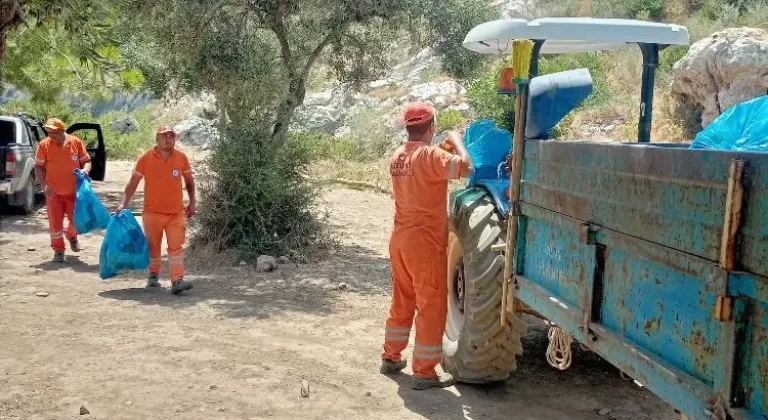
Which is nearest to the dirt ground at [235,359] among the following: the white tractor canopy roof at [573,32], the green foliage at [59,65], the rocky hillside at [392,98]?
the white tractor canopy roof at [573,32]

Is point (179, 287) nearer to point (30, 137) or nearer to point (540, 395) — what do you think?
point (540, 395)

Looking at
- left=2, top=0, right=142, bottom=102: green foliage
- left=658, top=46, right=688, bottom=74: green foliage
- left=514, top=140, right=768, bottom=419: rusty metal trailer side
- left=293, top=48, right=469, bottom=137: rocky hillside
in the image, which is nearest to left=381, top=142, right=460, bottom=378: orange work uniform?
left=514, top=140, right=768, bottom=419: rusty metal trailer side

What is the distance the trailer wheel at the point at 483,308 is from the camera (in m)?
4.55

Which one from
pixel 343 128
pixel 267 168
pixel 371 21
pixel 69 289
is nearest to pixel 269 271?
pixel 267 168

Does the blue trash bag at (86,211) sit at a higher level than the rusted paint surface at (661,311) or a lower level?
lower

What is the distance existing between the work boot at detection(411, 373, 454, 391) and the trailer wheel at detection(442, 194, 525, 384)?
0.06 m

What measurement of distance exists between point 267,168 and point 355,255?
1416 millimetres

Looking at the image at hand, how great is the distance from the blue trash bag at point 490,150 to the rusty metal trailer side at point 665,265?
1557 mm

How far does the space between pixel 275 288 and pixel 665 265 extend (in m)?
5.76

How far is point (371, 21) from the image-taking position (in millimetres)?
9609

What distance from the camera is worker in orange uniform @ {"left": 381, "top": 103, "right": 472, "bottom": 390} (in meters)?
4.93

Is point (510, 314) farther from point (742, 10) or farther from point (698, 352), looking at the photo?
point (742, 10)

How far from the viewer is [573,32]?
4.72m

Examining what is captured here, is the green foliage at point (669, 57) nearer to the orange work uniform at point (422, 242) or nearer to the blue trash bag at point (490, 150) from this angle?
the blue trash bag at point (490, 150)
